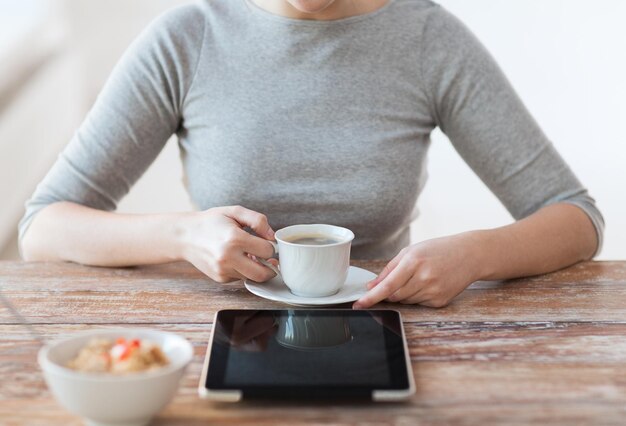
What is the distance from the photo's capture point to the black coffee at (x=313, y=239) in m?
1.22

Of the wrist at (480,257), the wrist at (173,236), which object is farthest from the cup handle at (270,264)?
the wrist at (480,257)

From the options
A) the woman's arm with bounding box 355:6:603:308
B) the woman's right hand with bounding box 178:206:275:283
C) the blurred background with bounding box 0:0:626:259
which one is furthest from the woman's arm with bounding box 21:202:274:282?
the blurred background with bounding box 0:0:626:259

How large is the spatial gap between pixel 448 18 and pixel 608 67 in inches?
106

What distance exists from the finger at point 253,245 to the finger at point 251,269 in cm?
1

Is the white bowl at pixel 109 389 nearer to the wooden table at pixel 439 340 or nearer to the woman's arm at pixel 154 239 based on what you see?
the wooden table at pixel 439 340

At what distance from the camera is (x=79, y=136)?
151cm

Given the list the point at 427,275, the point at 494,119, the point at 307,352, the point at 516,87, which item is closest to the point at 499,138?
the point at 494,119

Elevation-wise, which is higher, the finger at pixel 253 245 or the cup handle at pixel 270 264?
the finger at pixel 253 245

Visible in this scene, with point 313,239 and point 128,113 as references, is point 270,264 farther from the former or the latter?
point 128,113

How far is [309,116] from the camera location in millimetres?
1511

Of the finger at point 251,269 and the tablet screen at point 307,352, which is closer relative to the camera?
the tablet screen at point 307,352

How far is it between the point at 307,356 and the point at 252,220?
0.31 meters

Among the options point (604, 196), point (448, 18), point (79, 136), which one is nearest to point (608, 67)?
point (604, 196)

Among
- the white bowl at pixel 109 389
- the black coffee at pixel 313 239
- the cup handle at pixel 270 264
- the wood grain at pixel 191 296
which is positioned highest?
the white bowl at pixel 109 389
